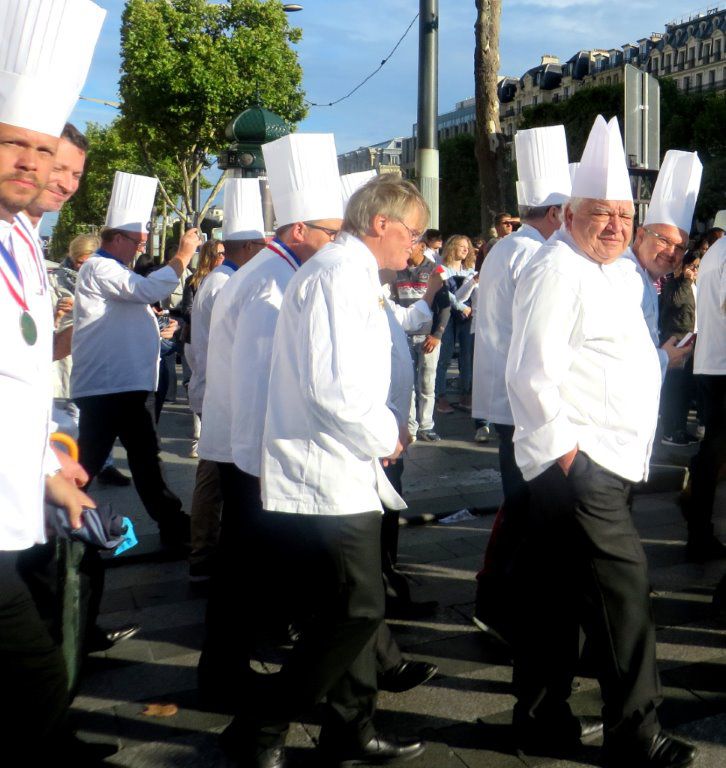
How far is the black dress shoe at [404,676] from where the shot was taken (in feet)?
12.0

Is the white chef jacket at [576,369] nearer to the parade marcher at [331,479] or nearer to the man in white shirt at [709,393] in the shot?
the parade marcher at [331,479]

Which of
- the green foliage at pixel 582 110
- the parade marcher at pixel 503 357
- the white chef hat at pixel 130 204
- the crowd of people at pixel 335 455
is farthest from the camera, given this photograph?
the green foliage at pixel 582 110

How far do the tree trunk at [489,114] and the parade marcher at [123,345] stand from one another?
28.4 ft

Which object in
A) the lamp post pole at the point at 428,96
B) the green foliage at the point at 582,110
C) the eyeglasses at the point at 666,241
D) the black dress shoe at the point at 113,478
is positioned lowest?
the black dress shoe at the point at 113,478

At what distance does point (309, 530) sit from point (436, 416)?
7476 millimetres

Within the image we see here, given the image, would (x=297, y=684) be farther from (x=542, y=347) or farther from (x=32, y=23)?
(x=32, y=23)

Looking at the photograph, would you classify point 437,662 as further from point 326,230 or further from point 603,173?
point 603,173

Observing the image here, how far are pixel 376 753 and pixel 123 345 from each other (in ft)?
9.29

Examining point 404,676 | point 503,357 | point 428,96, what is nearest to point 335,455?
point 404,676

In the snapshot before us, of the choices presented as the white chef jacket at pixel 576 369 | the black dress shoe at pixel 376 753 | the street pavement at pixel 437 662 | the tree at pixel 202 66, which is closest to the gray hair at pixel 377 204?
the white chef jacket at pixel 576 369

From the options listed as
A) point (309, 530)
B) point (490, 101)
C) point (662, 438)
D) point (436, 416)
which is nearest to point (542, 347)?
point (309, 530)

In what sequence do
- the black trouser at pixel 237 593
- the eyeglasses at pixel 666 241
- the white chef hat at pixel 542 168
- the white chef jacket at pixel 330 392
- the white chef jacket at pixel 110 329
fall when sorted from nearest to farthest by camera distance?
the white chef jacket at pixel 330 392 → the black trouser at pixel 237 593 → the eyeglasses at pixel 666 241 → the white chef hat at pixel 542 168 → the white chef jacket at pixel 110 329

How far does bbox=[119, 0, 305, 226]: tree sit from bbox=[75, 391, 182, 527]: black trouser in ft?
96.1

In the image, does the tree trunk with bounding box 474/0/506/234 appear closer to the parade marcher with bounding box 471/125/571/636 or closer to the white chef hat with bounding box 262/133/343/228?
the parade marcher with bounding box 471/125/571/636
